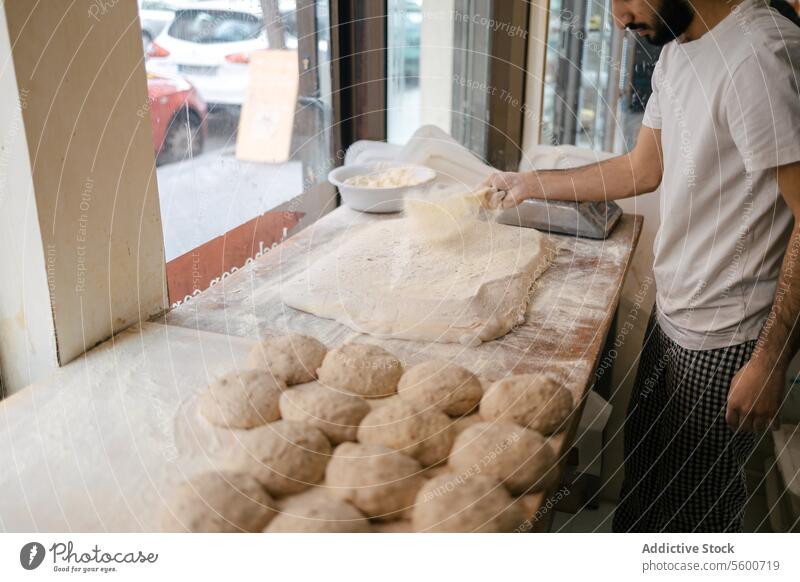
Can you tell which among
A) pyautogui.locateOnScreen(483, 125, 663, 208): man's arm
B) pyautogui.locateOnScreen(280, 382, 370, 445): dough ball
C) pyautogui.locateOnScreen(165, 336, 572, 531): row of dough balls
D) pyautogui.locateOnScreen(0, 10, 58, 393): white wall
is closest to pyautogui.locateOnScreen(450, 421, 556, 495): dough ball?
pyautogui.locateOnScreen(165, 336, 572, 531): row of dough balls

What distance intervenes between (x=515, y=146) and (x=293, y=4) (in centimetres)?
95

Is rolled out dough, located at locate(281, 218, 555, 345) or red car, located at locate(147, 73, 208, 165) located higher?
red car, located at locate(147, 73, 208, 165)

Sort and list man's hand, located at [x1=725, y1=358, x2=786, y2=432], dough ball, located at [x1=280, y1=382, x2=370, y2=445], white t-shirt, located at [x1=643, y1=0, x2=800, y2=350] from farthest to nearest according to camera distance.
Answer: man's hand, located at [x1=725, y1=358, x2=786, y2=432], white t-shirt, located at [x1=643, y1=0, x2=800, y2=350], dough ball, located at [x1=280, y1=382, x2=370, y2=445]

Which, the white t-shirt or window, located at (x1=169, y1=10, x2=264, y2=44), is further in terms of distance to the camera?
window, located at (x1=169, y1=10, x2=264, y2=44)

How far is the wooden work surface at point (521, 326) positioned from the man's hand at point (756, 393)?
0.20 metres

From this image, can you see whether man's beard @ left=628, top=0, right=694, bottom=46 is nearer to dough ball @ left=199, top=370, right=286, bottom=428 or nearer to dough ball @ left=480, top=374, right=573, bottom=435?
dough ball @ left=480, top=374, right=573, bottom=435

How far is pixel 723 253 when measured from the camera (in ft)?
3.12

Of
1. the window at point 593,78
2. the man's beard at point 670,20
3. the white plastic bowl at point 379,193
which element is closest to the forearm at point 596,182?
the white plastic bowl at point 379,193

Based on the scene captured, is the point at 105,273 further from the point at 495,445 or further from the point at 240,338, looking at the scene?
the point at 495,445

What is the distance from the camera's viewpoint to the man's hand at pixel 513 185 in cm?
135

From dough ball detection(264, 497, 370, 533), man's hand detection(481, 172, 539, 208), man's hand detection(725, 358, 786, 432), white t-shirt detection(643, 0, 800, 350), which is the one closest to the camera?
dough ball detection(264, 497, 370, 533)

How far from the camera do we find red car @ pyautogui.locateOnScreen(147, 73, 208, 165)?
3.48 ft

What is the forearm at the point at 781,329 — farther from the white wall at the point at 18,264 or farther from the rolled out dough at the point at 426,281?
the white wall at the point at 18,264

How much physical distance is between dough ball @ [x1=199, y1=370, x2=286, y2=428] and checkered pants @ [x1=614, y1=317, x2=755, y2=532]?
677mm
